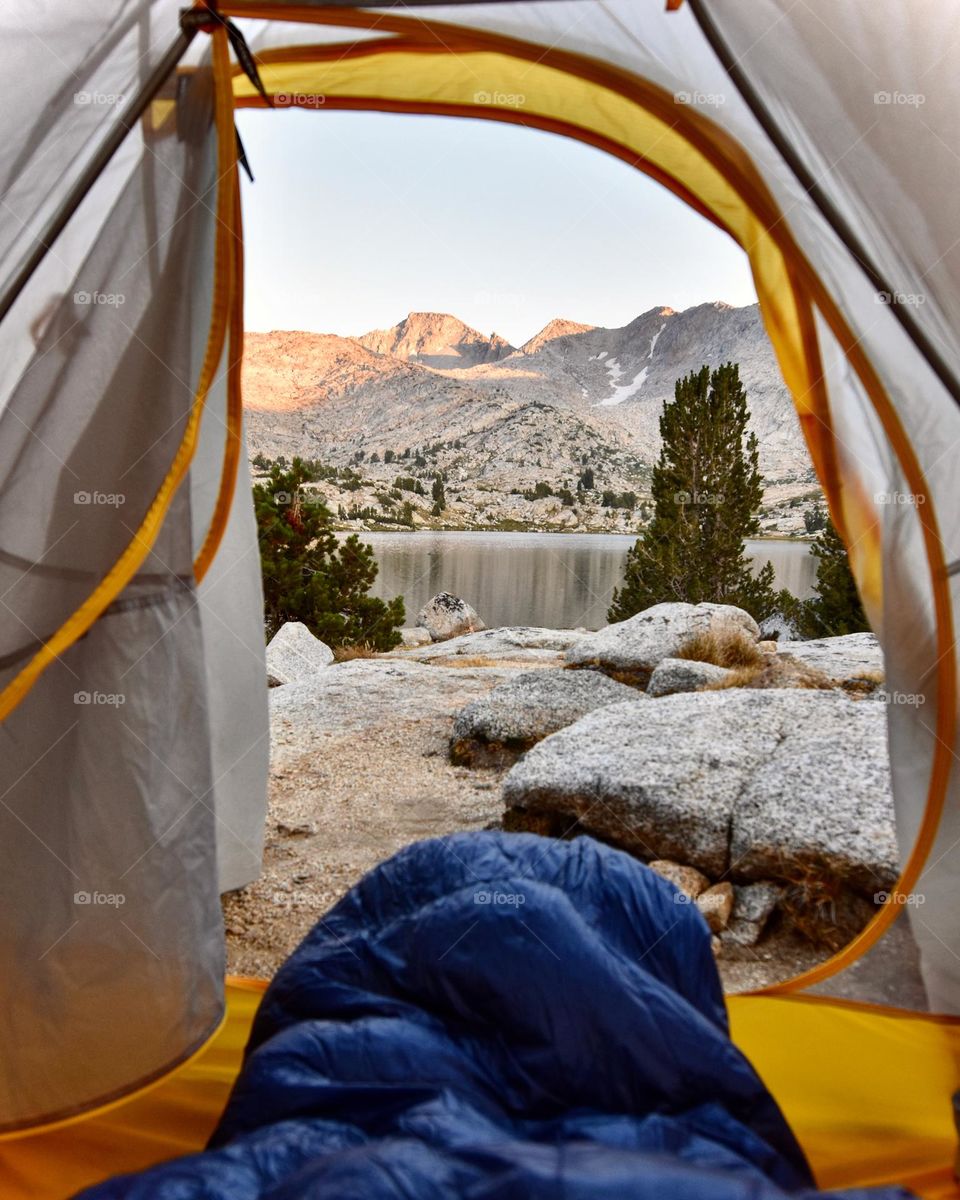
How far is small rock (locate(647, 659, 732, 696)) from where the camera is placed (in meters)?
5.92

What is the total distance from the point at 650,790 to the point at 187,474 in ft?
7.50

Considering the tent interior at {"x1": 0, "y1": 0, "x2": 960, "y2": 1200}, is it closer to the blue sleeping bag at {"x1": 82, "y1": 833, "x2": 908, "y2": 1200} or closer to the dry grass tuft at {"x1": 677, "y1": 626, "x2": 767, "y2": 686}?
the blue sleeping bag at {"x1": 82, "y1": 833, "x2": 908, "y2": 1200}

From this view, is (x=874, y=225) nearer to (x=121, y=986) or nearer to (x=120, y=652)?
(x=120, y=652)

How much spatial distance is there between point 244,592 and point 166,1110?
5.50 ft

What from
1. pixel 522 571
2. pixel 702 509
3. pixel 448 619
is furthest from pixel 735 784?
pixel 522 571

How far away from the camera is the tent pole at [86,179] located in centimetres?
185

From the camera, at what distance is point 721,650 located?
22.6 ft

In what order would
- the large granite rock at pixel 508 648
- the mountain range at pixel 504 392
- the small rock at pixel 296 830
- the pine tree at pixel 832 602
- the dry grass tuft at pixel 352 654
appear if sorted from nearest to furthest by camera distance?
1. the small rock at pixel 296 830
2. the large granite rock at pixel 508 648
3. the dry grass tuft at pixel 352 654
4. the pine tree at pixel 832 602
5. the mountain range at pixel 504 392

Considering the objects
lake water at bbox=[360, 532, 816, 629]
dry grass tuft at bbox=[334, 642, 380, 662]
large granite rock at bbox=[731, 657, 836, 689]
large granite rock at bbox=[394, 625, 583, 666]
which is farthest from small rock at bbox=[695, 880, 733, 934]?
lake water at bbox=[360, 532, 816, 629]

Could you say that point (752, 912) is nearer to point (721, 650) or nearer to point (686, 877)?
point (686, 877)

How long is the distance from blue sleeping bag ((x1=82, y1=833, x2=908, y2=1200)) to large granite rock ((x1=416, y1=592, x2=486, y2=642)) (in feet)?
44.8

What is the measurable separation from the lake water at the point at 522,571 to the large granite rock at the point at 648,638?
116ft

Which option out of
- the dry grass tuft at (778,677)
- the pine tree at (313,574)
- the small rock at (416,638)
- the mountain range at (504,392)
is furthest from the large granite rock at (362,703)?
the mountain range at (504,392)

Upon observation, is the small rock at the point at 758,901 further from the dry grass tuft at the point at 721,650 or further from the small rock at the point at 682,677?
the dry grass tuft at the point at 721,650
